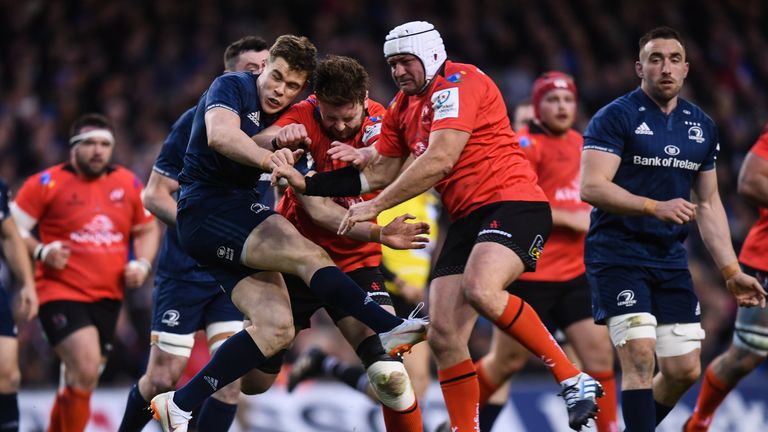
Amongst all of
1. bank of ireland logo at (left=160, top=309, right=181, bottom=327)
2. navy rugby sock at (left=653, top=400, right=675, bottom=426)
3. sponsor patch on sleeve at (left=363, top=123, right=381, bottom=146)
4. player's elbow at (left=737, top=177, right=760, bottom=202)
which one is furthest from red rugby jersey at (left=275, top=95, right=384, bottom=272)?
player's elbow at (left=737, top=177, right=760, bottom=202)

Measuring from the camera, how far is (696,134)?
6754mm

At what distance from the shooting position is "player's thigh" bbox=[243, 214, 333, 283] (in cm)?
598

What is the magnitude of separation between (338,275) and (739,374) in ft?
10.7

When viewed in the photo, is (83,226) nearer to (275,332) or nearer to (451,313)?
(275,332)

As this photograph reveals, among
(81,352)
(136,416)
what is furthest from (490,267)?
(81,352)

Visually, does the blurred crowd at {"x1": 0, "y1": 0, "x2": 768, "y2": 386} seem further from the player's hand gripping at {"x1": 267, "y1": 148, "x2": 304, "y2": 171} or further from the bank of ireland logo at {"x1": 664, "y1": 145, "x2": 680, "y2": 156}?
the player's hand gripping at {"x1": 267, "y1": 148, "x2": 304, "y2": 171}

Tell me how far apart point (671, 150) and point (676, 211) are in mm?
590

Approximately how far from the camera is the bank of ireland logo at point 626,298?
258 inches

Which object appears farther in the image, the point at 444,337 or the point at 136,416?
the point at 136,416

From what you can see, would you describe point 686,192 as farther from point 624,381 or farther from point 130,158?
point 130,158

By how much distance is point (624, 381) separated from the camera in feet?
21.3

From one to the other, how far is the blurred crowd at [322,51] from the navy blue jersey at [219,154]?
762 centimetres

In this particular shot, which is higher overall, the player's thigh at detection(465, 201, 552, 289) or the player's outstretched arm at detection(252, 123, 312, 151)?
the player's outstretched arm at detection(252, 123, 312, 151)

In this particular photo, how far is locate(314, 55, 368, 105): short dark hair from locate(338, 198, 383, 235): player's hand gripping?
2.29ft
